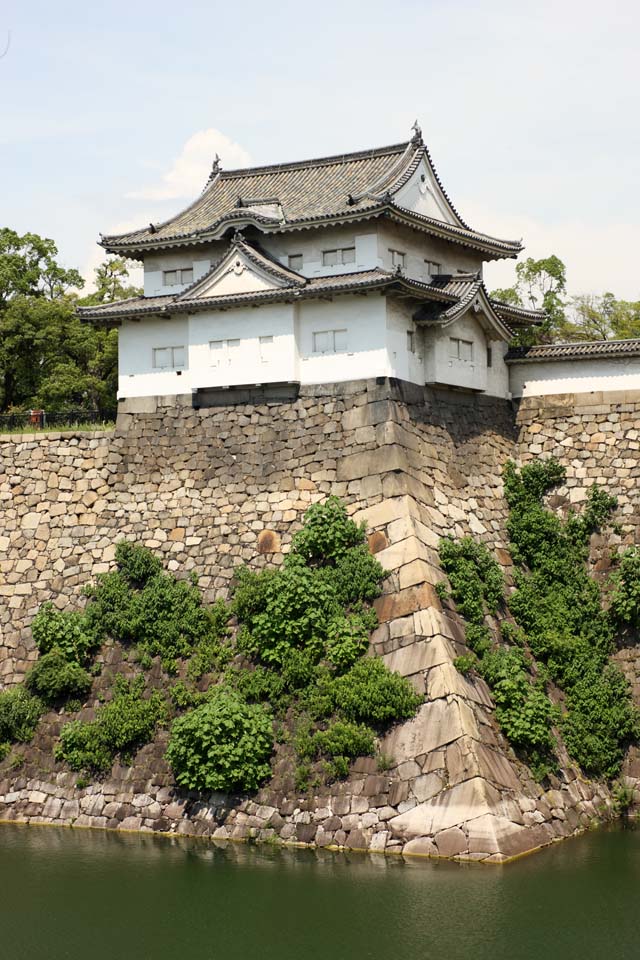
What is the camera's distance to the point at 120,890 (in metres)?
20.5

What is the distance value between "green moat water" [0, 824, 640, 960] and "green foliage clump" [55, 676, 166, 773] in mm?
2250

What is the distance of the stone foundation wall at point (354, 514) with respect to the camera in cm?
2202

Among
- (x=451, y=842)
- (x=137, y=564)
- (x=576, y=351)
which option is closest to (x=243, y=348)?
(x=137, y=564)

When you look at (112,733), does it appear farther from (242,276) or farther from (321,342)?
(242,276)

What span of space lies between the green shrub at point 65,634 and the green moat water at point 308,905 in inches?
187

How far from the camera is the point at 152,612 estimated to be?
26.2m

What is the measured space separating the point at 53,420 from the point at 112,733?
959 centimetres

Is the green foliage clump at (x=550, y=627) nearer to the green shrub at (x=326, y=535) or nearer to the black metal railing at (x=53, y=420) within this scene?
the green shrub at (x=326, y=535)

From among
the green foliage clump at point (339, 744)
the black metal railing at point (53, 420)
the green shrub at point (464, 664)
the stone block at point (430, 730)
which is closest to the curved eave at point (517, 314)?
the black metal railing at point (53, 420)

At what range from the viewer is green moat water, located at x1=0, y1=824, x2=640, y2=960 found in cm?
1825

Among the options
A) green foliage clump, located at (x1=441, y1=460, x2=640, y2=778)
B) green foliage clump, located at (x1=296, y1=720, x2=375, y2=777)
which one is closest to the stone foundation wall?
green foliage clump, located at (x1=296, y1=720, x2=375, y2=777)

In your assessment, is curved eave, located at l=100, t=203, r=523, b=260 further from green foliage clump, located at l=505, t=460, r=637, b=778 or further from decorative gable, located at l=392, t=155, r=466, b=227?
green foliage clump, located at l=505, t=460, r=637, b=778

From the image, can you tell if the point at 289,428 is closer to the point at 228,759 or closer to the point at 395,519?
the point at 395,519

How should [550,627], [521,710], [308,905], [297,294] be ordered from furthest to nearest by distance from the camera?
[297,294] → [550,627] → [521,710] → [308,905]
